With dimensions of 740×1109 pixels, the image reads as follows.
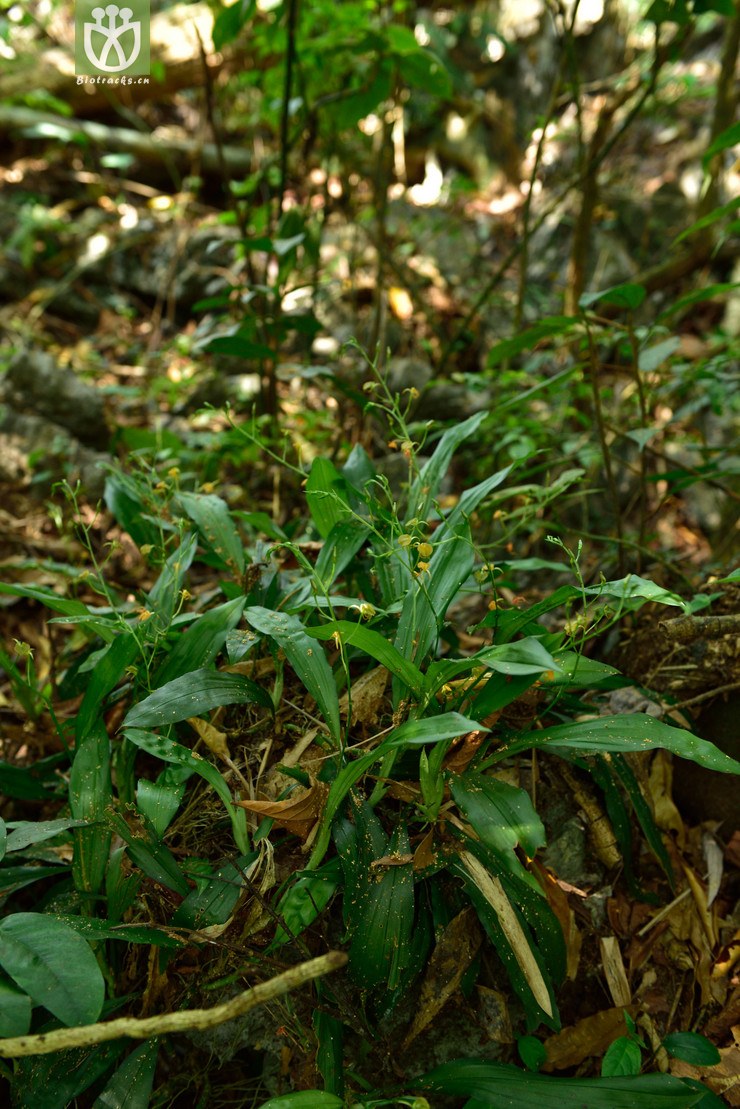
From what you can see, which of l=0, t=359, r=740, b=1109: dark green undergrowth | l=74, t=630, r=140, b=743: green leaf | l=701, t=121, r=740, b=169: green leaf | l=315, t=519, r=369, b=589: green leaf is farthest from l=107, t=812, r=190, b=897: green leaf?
l=701, t=121, r=740, b=169: green leaf

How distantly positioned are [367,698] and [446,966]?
487mm

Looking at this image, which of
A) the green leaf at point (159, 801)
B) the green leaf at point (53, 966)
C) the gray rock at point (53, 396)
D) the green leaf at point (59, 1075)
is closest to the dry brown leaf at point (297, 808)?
the green leaf at point (159, 801)

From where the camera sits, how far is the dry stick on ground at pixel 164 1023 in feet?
2.96

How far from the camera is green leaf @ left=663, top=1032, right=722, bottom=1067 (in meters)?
1.21

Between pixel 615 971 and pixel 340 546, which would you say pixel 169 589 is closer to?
pixel 340 546

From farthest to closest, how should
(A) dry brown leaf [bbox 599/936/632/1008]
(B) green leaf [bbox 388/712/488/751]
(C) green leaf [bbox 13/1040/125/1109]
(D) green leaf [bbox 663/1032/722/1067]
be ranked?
(A) dry brown leaf [bbox 599/936/632/1008] < (D) green leaf [bbox 663/1032/722/1067] < (C) green leaf [bbox 13/1040/125/1109] < (B) green leaf [bbox 388/712/488/751]

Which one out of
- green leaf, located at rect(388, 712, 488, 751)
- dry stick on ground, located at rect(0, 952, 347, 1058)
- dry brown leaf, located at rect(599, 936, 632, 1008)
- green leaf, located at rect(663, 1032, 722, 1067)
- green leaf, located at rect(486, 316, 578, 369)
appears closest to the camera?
dry stick on ground, located at rect(0, 952, 347, 1058)

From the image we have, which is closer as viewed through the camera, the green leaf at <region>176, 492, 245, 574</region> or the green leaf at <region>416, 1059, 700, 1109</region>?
the green leaf at <region>416, 1059, 700, 1109</region>

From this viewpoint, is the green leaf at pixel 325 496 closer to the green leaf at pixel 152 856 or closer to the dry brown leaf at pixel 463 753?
the dry brown leaf at pixel 463 753

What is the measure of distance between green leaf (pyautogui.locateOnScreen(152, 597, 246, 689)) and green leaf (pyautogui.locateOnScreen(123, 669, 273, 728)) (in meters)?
0.08

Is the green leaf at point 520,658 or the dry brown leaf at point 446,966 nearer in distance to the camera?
the green leaf at point 520,658

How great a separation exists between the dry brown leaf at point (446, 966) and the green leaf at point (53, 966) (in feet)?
1.84

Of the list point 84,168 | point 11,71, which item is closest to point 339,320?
point 84,168

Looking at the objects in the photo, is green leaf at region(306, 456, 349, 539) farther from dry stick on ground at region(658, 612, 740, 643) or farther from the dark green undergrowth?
→ dry stick on ground at region(658, 612, 740, 643)
